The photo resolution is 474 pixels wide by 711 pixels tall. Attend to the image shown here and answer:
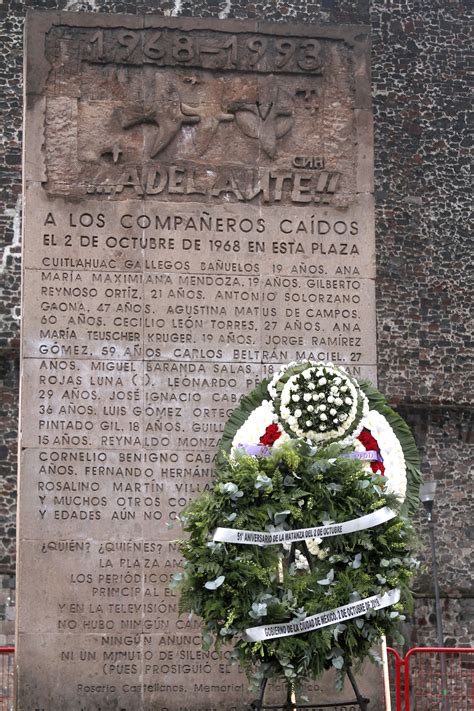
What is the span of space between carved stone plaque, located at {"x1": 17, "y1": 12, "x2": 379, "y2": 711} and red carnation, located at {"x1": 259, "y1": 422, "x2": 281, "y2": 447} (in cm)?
57

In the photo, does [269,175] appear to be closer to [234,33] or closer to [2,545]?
[234,33]

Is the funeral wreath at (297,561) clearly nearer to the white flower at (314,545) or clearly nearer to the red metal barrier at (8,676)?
the white flower at (314,545)

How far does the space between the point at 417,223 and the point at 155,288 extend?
80.1 ft

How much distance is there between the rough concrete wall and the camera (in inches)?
1261

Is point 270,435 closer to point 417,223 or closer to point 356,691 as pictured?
point 356,691

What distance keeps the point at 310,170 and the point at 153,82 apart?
124 centimetres

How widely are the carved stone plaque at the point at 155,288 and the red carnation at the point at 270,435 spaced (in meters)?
0.57

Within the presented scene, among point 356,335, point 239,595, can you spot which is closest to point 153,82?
point 356,335

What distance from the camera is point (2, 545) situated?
30281 mm

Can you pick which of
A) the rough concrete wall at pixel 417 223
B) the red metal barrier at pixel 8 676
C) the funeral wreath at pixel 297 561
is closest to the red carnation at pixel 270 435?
the funeral wreath at pixel 297 561

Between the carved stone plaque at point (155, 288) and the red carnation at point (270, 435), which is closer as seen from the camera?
the red carnation at point (270, 435)

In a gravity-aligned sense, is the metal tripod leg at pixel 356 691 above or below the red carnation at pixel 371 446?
below

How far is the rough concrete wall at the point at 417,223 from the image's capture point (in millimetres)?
32031

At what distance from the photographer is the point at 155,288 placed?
10688mm
